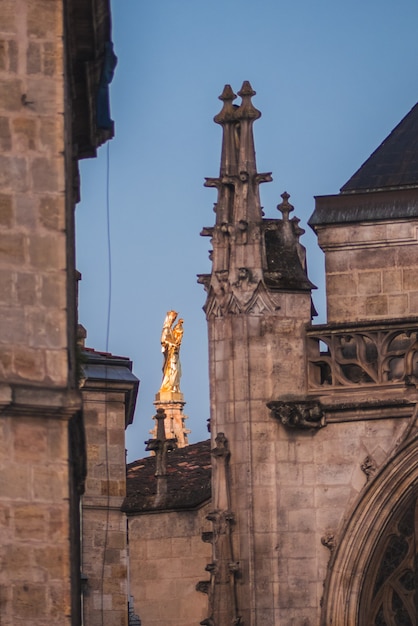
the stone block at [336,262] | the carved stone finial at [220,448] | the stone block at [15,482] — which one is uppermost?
the stone block at [336,262]

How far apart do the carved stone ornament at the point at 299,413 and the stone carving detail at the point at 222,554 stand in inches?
26.0

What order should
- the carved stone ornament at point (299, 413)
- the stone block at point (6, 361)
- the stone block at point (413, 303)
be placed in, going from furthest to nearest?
1. the stone block at point (413, 303)
2. the carved stone ornament at point (299, 413)
3. the stone block at point (6, 361)

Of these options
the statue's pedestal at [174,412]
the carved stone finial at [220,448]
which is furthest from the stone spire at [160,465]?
the statue's pedestal at [174,412]

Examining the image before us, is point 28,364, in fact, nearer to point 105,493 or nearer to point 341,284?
point 341,284

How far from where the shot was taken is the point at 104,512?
4016cm

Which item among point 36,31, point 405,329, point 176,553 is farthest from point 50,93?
point 176,553

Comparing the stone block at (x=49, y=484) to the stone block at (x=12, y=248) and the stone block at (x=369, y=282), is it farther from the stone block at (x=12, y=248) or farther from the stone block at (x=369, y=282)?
the stone block at (x=369, y=282)

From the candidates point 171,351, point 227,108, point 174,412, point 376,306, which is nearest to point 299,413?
point 376,306

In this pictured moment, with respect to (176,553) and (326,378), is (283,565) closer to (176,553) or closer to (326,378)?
(326,378)

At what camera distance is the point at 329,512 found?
34375 mm

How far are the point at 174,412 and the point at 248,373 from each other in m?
38.3

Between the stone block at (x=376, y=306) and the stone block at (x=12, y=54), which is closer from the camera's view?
the stone block at (x=12, y=54)

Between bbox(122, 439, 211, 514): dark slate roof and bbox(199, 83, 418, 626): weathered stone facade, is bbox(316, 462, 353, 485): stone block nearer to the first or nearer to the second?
bbox(199, 83, 418, 626): weathered stone facade

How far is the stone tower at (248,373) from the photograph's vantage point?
34.3 m
